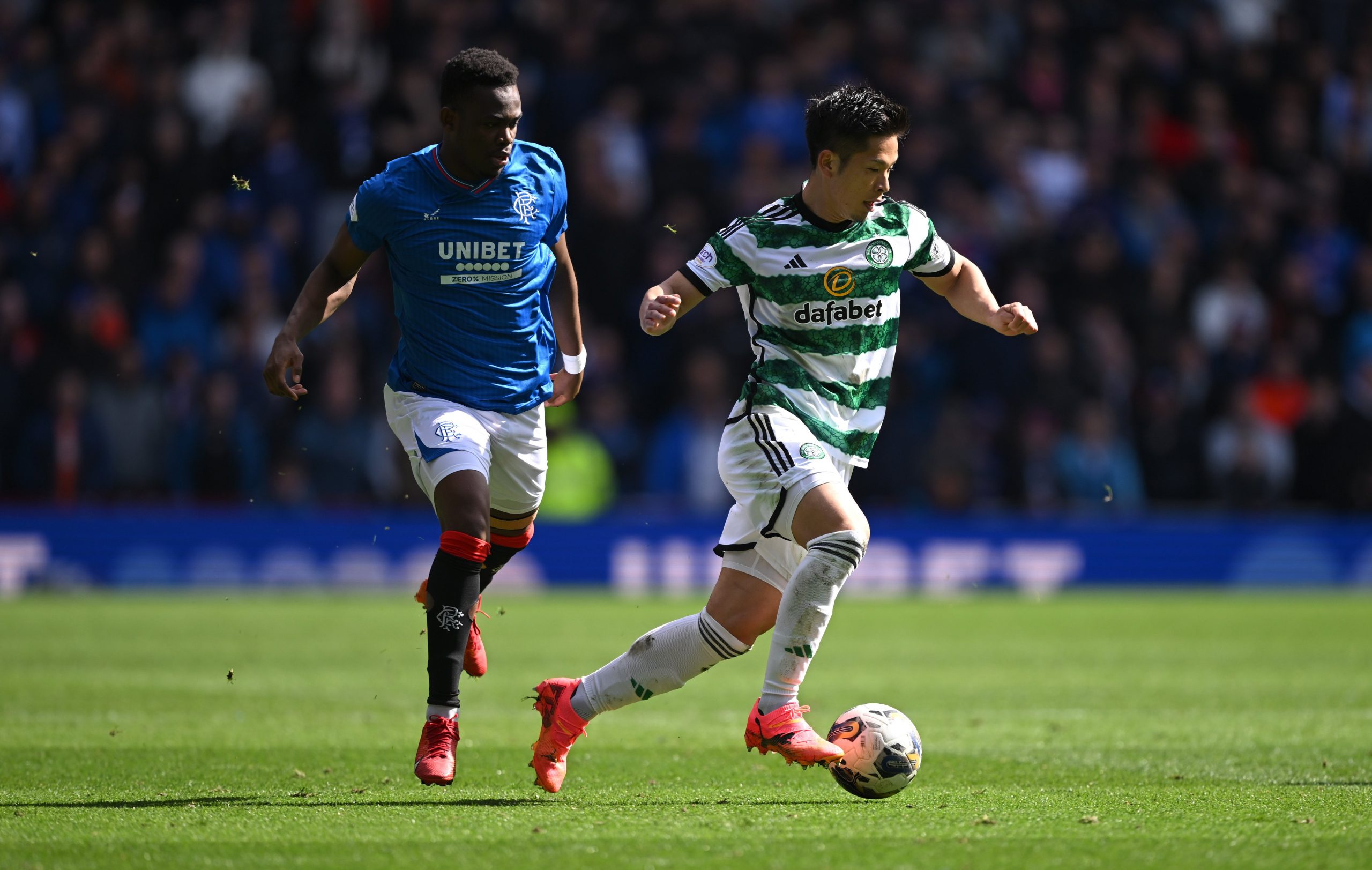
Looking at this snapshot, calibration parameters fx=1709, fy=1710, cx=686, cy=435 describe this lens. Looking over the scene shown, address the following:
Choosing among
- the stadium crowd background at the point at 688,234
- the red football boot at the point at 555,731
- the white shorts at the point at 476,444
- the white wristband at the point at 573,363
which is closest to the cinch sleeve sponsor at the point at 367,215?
the white shorts at the point at 476,444

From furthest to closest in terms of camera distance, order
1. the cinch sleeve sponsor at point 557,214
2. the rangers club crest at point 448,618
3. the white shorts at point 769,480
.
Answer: the cinch sleeve sponsor at point 557,214 < the rangers club crest at point 448,618 < the white shorts at point 769,480

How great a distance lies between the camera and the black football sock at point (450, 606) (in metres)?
5.79

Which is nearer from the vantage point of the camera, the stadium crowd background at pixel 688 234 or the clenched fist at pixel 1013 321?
the clenched fist at pixel 1013 321

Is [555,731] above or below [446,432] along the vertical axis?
below

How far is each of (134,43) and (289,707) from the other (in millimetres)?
10559

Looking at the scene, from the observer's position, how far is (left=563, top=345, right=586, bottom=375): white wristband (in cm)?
670

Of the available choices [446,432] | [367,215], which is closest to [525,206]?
[367,215]

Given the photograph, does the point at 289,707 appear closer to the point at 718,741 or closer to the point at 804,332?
the point at 718,741

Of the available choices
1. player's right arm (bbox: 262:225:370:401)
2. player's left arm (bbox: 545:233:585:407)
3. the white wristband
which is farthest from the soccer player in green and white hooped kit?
player's right arm (bbox: 262:225:370:401)

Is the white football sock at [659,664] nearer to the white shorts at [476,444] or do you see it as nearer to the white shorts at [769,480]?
the white shorts at [769,480]

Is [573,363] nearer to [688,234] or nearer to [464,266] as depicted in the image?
[464,266]

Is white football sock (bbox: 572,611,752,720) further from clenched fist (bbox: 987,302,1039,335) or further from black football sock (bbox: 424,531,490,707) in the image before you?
clenched fist (bbox: 987,302,1039,335)

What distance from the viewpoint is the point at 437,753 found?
5.65 meters

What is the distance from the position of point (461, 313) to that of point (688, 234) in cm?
990
